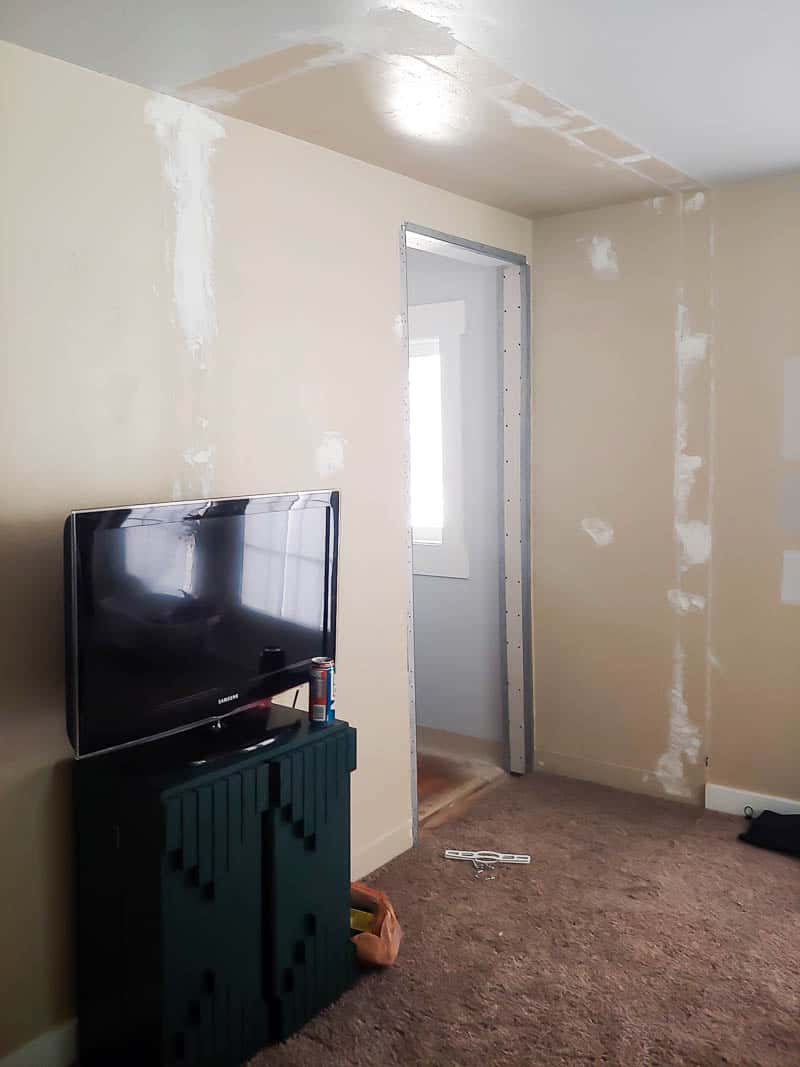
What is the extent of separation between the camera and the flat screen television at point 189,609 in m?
2.15

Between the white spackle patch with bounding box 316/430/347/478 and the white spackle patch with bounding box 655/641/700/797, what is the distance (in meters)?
1.74

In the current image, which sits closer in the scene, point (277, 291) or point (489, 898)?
point (277, 291)

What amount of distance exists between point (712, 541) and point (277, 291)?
2.07 m

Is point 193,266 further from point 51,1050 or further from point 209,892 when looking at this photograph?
point 51,1050

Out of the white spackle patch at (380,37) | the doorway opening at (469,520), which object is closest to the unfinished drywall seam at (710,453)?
the doorway opening at (469,520)

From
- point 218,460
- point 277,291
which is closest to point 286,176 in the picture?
point 277,291

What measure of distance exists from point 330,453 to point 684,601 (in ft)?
5.66

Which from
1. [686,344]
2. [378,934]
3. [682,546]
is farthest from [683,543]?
[378,934]

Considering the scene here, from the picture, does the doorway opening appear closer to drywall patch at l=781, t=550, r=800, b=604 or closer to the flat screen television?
drywall patch at l=781, t=550, r=800, b=604

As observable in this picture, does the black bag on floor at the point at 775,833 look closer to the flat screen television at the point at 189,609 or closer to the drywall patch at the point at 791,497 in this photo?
the drywall patch at the point at 791,497

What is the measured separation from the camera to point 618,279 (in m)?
4.00

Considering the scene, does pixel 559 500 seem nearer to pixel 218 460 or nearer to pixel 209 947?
pixel 218 460

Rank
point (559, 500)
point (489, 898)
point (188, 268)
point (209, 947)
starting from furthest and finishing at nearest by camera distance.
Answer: point (559, 500)
point (489, 898)
point (188, 268)
point (209, 947)

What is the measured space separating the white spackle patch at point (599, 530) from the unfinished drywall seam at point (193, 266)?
200cm
